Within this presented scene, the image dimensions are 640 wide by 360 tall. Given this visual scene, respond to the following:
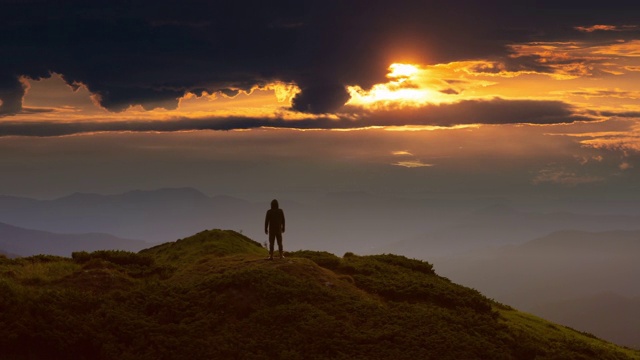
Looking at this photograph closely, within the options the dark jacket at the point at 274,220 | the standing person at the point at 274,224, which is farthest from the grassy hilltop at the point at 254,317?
the dark jacket at the point at 274,220

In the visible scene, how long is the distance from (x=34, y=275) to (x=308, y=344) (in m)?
19.0

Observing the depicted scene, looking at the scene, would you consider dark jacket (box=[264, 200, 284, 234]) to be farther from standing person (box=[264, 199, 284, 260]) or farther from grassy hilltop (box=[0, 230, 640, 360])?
grassy hilltop (box=[0, 230, 640, 360])

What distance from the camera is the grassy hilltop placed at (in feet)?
90.3

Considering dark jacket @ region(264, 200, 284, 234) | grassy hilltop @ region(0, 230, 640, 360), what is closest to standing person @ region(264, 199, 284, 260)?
dark jacket @ region(264, 200, 284, 234)

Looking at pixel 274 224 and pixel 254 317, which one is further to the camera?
pixel 274 224

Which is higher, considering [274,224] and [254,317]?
[274,224]

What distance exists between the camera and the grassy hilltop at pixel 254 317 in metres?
27.5

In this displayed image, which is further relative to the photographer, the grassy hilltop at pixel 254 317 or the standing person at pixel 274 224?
the standing person at pixel 274 224

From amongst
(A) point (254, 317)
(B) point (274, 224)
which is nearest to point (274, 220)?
(B) point (274, 224)

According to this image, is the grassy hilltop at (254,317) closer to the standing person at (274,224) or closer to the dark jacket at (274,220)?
the standing person at (274,224)

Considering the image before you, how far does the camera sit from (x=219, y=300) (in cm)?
3097

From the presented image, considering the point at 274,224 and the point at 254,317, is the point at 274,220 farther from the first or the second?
the point at 254,317

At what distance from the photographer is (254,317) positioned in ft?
96.7

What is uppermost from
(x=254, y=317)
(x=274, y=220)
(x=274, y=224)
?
(x=274, y=220)
